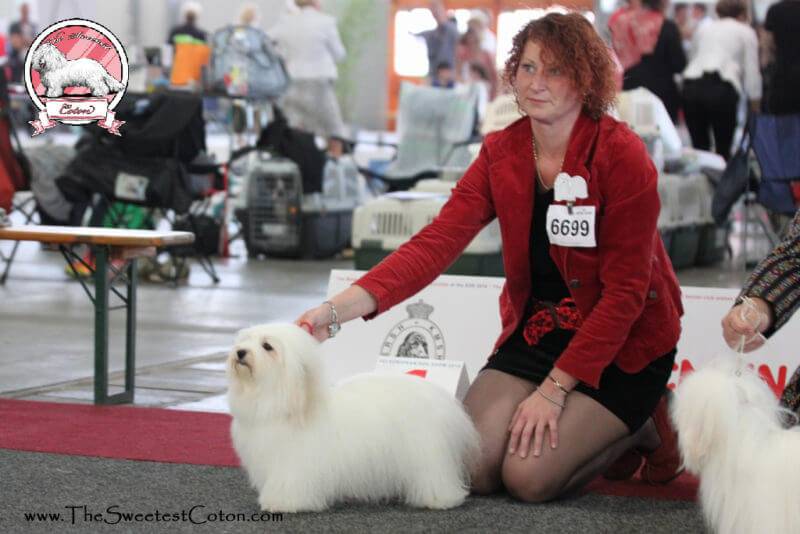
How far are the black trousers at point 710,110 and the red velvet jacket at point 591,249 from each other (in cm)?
512

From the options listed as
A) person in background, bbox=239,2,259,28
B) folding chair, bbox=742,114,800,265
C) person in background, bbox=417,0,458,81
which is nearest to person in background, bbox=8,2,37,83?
person in background, bbox=239,2,259,28

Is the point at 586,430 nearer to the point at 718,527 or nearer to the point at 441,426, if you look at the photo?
the point at 441,426

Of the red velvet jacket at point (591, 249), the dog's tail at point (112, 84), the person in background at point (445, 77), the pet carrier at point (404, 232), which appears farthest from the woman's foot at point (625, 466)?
the person in background at point (445, 77)

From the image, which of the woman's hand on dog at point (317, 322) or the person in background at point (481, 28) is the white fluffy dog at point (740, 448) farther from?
the person in background at point (481, 28)

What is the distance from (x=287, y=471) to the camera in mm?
2273

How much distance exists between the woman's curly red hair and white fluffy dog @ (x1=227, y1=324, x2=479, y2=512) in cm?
68

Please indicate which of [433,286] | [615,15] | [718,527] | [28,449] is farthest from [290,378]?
[615,15]

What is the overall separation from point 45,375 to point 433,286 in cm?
134

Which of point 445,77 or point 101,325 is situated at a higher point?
point 445,77

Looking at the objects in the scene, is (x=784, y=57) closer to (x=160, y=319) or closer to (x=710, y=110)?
(x=710, y=110)

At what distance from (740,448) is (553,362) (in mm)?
738

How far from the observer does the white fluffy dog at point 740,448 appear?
187 centimetres

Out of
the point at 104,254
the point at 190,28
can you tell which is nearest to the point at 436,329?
the point at 104,254

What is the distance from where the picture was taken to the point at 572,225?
2457 mm
